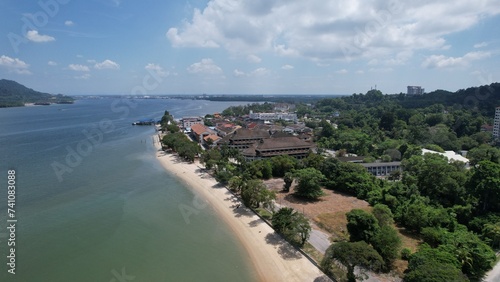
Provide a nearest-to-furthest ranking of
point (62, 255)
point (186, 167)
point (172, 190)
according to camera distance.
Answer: point (62, 255)
point (172, 190)
point (186, 167)

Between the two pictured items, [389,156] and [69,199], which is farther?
[389,156]

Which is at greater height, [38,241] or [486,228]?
[486,228]

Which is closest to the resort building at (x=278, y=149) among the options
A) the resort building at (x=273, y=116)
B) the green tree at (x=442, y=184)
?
the green tree at (x=442, y=184)

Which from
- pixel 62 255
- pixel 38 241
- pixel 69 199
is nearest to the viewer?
pixel 62 255

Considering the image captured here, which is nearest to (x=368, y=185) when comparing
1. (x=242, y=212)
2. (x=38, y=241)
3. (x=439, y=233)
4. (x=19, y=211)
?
(x=439, y=233)

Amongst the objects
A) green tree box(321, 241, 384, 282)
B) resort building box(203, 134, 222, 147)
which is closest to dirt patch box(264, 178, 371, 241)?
green tree box(321, 241, 384, 282)

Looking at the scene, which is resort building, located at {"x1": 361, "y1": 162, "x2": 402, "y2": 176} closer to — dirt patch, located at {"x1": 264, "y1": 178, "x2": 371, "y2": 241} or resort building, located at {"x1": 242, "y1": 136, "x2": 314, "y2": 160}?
resort building, located at {"x1": 242, "y1": 136, "x2": 314, "y2": 160}

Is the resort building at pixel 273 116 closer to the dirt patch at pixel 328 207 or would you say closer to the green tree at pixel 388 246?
the dirt patch at pixel 328 207

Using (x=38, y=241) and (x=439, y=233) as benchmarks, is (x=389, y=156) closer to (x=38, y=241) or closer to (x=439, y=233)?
(x=439, y=233)
